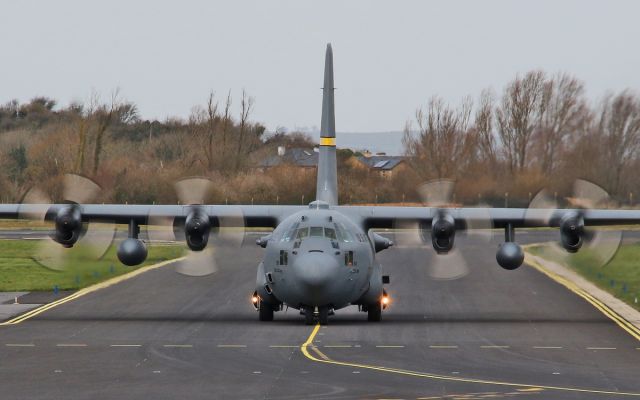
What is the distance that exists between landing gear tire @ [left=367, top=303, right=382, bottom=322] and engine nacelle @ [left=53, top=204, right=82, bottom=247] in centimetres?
1031

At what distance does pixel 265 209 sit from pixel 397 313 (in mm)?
6325

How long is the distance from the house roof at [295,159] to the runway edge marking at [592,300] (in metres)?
26.4

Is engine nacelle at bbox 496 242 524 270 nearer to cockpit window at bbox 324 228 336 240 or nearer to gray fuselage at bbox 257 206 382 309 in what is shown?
gray fuselage at bbox 257 206 382 309

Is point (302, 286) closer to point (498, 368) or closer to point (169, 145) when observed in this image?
point (498, 368)

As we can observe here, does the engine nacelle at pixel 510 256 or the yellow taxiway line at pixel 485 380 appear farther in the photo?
the engine nacelle at pixel 510 256

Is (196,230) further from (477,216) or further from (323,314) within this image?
(477,216)

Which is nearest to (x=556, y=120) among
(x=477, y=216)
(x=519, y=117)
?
(x=519, y=117)

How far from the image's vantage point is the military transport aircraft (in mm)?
34062

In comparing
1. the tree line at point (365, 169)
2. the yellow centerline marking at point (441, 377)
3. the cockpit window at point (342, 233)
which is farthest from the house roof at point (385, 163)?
the yellow centerline marking at point (441, 377)

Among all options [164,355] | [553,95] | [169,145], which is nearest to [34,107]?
[169,145]

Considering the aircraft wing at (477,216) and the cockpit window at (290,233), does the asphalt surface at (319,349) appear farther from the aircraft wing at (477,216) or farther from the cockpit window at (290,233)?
the aircraft wing at (477,216)

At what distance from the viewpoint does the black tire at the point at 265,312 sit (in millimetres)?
38188

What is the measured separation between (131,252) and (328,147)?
29.2 feet

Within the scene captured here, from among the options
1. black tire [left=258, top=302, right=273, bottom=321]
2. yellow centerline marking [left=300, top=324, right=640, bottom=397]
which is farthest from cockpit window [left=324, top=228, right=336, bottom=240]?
black tire [left=258, top=302, right=273, bottom=321]
